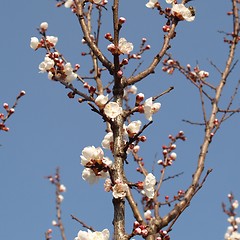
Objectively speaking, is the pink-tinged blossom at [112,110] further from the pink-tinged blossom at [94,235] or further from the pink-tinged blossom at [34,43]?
the pink-tinged blossom at [34,43]

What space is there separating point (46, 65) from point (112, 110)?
3.04 ft

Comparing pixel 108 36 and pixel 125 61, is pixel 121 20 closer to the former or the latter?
pixel 108 36

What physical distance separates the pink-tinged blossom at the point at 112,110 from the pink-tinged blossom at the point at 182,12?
1.16 m

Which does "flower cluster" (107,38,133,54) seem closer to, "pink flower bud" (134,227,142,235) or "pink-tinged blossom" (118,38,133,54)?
"pink-tinged blossom" (118,38,133,54)

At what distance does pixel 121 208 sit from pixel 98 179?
35 centimetres

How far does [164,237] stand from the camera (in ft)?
8.80

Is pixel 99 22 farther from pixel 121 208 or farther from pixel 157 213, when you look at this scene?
pixel 121 208

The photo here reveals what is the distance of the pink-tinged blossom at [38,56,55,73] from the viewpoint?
10.5ft

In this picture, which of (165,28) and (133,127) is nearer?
(133,127)

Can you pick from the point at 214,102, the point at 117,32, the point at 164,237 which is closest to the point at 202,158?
the point at 214,102

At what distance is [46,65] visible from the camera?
3182 mm

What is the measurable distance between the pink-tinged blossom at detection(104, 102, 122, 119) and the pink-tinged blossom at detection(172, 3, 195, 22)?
3.80ft

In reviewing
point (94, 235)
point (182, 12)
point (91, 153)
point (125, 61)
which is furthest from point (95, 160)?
point (182, 12)

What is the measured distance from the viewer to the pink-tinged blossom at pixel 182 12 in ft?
Answer: 10.6
